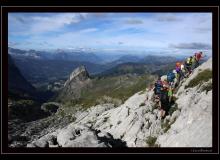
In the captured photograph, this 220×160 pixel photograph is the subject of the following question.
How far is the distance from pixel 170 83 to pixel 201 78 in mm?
2263

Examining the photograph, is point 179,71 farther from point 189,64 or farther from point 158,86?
point 158,86

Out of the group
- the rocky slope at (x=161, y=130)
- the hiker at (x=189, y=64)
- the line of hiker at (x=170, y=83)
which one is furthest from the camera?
the hiker at (x=189, y=64)

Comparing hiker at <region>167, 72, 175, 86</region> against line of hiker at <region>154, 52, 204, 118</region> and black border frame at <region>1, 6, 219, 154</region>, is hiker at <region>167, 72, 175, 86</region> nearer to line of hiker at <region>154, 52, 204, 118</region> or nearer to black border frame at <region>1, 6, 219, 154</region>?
line of hiker at <region>154, 52, 204, 118</region>

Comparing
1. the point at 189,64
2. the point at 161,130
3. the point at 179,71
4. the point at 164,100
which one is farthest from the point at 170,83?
the point at 161,130

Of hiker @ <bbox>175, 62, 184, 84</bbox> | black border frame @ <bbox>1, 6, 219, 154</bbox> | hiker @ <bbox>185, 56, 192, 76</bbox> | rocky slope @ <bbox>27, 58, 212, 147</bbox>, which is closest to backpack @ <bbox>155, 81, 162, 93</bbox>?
rocky slope @ <bbox>27, 58, 212, 147</bbox>

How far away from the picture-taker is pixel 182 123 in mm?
17688

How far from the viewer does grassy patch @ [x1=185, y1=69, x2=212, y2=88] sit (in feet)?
69.9

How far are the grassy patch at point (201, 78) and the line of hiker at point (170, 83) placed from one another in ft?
3.83

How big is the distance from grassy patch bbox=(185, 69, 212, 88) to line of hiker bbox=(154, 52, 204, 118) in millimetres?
1167

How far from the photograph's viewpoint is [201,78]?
22.0 meters

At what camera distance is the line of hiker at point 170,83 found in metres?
20.9
